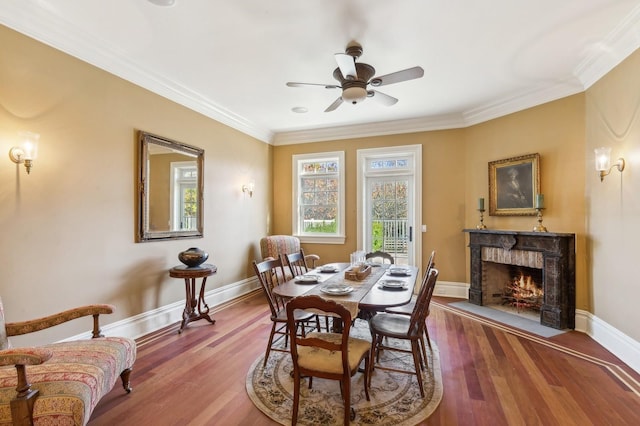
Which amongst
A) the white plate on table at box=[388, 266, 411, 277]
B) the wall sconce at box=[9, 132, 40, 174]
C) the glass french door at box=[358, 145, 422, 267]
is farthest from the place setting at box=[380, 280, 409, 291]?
the wall sconce at box=[9, 132, 40, 174]

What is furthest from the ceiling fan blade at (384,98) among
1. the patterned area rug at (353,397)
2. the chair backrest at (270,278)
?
the patterned area rug at (353,397)

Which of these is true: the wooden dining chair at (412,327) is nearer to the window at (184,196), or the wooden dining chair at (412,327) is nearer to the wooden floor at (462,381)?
the wooden floor at (462,381)

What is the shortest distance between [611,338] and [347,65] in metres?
3.76

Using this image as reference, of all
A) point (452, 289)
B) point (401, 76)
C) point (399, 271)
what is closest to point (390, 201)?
point (452, 289)

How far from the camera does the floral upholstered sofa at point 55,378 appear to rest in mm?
1556

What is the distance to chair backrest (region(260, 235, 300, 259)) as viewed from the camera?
5.30 meters

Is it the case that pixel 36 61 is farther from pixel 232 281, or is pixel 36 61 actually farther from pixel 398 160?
pixel 398 160

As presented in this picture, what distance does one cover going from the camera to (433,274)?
7.57 ft

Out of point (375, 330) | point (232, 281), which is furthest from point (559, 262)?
point (232, 281)

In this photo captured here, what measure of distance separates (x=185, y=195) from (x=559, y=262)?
483 cm

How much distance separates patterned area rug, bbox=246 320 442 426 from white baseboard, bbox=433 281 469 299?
2.53 meters

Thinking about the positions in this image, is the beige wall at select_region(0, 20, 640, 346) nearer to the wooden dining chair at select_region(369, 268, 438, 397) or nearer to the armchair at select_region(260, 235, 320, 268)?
the armchair at select_region(260, 235, 320, 268)

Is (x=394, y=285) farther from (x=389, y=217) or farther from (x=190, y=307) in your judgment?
(x=389, y=217)

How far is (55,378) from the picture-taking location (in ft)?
5.67
